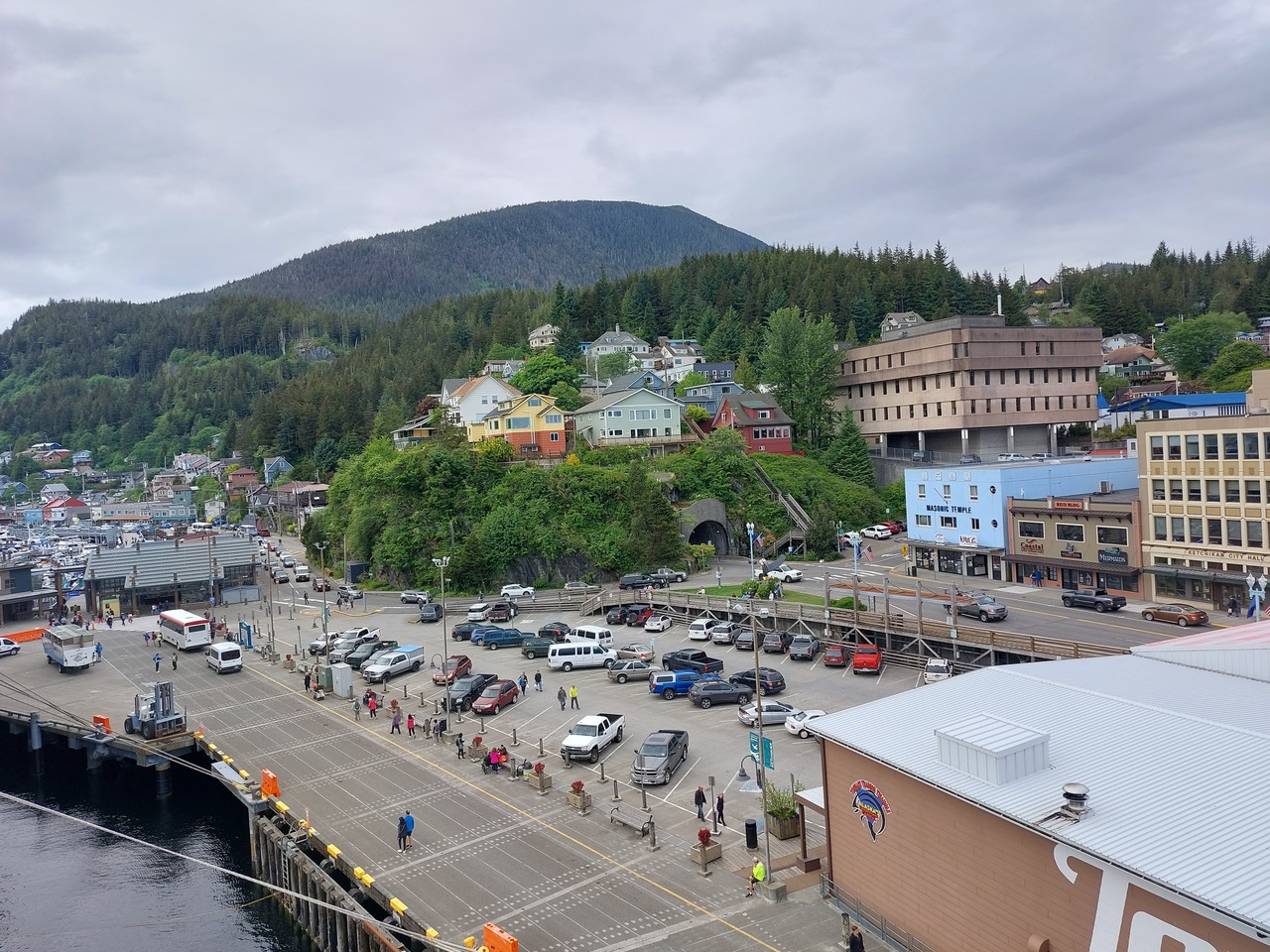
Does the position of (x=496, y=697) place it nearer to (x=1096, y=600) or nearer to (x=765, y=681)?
(x=765, y=681)

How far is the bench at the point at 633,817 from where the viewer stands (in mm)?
24469

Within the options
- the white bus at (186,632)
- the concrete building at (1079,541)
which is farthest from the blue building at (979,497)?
the white bus at (186,632)

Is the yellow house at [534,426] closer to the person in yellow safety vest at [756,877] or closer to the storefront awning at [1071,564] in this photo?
the storefront awning at [1071,564]

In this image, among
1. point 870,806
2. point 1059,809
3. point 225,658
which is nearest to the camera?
point 1059,809

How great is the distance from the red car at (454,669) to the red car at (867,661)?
741 inches

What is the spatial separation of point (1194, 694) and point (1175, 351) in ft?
350

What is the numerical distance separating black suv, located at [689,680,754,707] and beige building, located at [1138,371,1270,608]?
90.9 feet

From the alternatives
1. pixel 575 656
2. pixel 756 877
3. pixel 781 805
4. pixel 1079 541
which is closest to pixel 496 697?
pixel 575 656

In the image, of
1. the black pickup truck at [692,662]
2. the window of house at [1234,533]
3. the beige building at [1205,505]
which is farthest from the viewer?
the window of house at [1234,533]

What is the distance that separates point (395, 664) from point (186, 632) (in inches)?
741

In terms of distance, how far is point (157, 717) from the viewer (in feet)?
121

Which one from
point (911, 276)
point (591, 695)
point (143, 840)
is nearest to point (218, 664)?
point (143, 840)

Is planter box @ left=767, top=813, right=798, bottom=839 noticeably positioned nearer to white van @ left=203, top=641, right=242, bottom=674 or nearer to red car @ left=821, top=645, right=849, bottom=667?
red car @ left=821, top=645, right=849, bottom=667

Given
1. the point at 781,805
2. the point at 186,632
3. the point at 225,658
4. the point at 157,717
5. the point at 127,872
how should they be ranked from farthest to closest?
the point at 186,632 → the point at 225,658 → the point at 157,717 → the point at 127,872 → the point at 781,805
